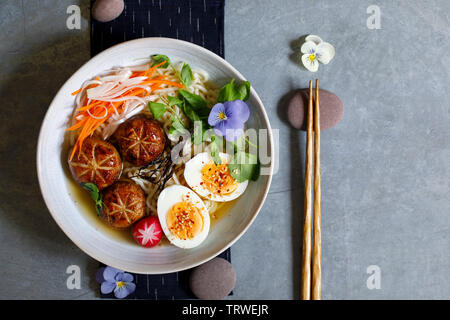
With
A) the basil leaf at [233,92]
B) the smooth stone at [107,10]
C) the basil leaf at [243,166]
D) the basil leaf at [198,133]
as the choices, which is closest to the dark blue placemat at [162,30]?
→ the smooth stone at [107,10]

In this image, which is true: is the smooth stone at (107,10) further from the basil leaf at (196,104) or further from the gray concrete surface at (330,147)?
the basil leaf at (196,104)

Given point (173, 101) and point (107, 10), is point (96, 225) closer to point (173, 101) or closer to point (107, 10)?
point (173, 101)

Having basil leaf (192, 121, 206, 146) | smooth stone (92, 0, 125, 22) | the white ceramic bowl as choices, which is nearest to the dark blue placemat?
smooth stone (92, 0, 125, 22)

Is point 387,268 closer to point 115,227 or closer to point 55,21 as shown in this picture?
point 115,227

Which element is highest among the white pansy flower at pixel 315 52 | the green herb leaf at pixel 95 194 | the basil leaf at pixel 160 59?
the white pansy flower at pixel 315 52

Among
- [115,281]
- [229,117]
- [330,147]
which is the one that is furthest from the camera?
[330,147]

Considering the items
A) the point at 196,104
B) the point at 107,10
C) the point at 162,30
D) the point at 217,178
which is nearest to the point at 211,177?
the point at 217,178

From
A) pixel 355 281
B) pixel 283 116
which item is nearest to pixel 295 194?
pixel 283 116

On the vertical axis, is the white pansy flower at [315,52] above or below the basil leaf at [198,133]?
above
